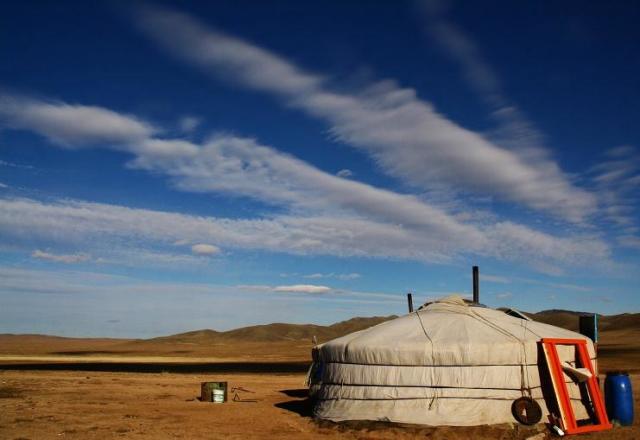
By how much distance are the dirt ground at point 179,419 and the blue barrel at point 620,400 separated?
0.25m

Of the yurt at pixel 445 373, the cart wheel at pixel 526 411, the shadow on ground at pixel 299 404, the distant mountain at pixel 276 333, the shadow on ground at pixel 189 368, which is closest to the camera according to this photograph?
the cart wheel at pixel 526 411

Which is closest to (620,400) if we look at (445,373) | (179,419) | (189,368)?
(445,373)

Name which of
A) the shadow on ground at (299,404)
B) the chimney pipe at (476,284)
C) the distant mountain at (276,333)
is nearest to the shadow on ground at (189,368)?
the shadow on ground at (299,404)

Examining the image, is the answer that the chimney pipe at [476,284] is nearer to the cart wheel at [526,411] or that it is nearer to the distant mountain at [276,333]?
the cart wheel at [526,411]

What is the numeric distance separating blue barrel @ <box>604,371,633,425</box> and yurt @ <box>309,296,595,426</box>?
525 mm

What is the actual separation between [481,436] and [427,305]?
4274 millimetres

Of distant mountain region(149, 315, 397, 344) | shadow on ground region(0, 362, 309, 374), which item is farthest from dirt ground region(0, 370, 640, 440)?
distant mountain region(149, 315, 397, 344)

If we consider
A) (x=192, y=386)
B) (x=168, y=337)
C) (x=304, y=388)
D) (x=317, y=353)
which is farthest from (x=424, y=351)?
(x=168, y=337)

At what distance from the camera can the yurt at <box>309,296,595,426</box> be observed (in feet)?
34.9

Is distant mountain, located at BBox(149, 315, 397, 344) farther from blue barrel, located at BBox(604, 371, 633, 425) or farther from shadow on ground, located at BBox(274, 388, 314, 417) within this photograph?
blue barrel, located at BBox(604, 371, 633, 425)

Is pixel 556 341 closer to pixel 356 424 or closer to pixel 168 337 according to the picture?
pixel 356 424

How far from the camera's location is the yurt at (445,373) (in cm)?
1062

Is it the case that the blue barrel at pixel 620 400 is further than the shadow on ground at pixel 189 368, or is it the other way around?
the shadow on ground at pixel 189 368

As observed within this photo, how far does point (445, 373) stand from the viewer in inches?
426
